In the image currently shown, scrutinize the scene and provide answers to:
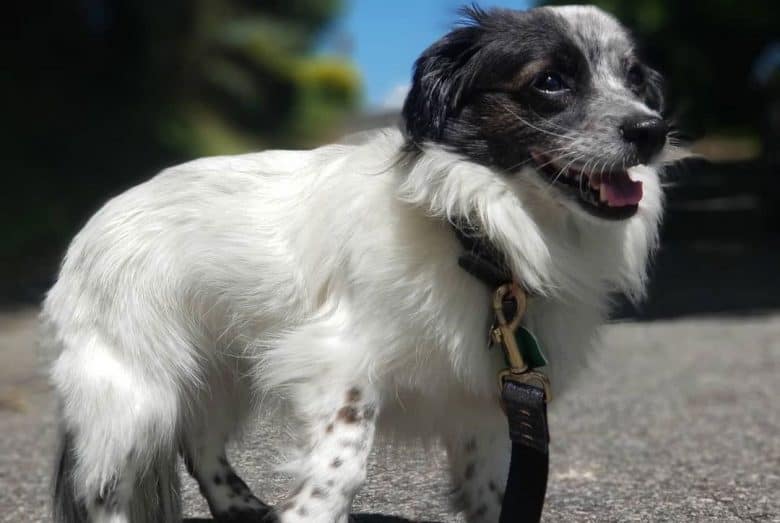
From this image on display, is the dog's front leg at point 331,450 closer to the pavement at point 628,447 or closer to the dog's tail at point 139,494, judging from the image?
the pavement at point 628,447

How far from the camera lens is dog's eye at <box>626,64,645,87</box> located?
3393mm

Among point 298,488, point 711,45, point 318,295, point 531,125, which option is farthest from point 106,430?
point 711,45

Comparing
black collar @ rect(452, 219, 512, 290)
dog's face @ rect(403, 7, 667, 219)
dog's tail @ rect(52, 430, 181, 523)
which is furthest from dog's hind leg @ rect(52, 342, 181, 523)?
dog's face @ rect(403, 7, 667, 219)

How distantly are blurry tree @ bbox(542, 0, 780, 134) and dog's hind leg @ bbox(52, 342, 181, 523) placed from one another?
8890mm

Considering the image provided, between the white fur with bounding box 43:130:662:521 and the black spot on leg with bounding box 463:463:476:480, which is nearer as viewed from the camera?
the white fur with bounding box 43:130:662:521

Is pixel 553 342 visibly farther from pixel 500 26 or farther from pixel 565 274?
pixel 500 26

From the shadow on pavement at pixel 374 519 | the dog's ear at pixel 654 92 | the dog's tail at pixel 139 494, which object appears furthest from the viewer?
the shadow on pavement at pixel 374 519

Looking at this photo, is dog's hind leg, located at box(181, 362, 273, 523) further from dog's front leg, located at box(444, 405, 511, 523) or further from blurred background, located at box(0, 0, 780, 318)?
blurred background, located at box(0, 0, 780, 318)

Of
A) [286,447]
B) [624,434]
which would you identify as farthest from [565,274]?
[624,434]

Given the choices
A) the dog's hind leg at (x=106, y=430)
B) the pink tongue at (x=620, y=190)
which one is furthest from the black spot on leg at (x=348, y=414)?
the pink tongue at (x=620, y=190)

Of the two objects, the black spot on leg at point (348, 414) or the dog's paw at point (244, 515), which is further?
the dog's paw at point (244, 515)

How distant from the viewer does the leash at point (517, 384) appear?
2.96 m

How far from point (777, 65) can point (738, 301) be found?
17.9ft

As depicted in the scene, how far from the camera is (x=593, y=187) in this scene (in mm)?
3123
